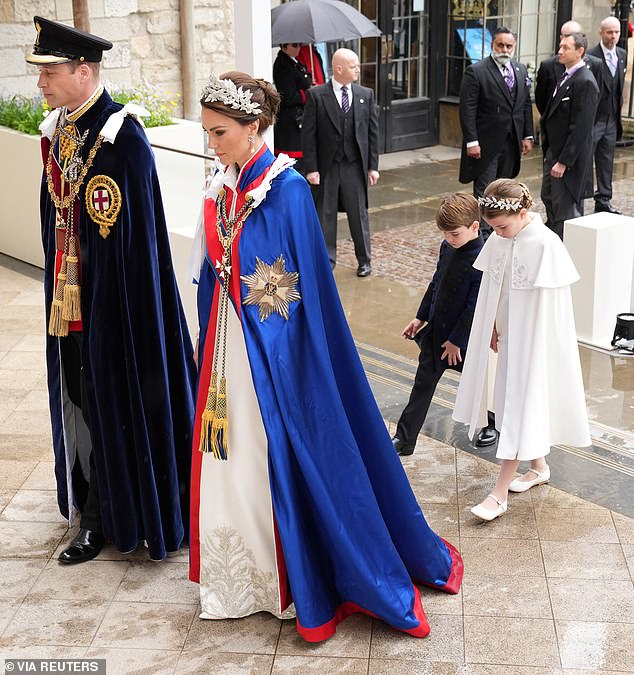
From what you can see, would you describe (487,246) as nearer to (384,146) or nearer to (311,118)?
(311,118)

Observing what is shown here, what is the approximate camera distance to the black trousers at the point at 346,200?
7301 mm

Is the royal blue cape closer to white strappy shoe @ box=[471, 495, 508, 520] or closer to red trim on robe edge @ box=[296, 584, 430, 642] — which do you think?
red trim on robe edge @ box=[296, 584, 430, 642]

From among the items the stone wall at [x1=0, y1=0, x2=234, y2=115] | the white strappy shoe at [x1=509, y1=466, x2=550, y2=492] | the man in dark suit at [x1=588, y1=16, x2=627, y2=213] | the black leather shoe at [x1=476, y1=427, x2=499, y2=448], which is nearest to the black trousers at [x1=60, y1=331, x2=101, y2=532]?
the white strappy shoe at [x1=509, y1=466, x2=550, y2=492]

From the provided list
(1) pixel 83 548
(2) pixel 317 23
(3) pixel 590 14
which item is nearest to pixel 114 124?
(1) pixel 83 548

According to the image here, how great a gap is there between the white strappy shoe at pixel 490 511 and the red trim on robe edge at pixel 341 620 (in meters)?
0.63

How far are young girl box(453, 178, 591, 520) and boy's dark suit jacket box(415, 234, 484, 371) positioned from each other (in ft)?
0.65

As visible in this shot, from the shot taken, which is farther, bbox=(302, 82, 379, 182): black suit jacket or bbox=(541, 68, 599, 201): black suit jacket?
bbox=(541, 68, 599, 201): black suit jacket

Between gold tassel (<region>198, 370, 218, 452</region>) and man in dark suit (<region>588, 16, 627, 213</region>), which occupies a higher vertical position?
man in dark suit (<region>588, 16, 627, 213</region>)

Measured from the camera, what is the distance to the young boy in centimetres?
433

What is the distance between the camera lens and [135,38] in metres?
9.48

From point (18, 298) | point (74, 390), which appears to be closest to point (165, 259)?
point (74, 390)

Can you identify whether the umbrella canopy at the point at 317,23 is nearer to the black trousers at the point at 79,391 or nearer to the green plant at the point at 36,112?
the green plant at the point at 36,112

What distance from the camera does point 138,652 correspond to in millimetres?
3348

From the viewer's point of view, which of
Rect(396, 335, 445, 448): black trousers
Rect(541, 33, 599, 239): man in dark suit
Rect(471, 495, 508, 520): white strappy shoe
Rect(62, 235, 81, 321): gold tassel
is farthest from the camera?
Rect(541, 33, 599, 239): man in dark suit
